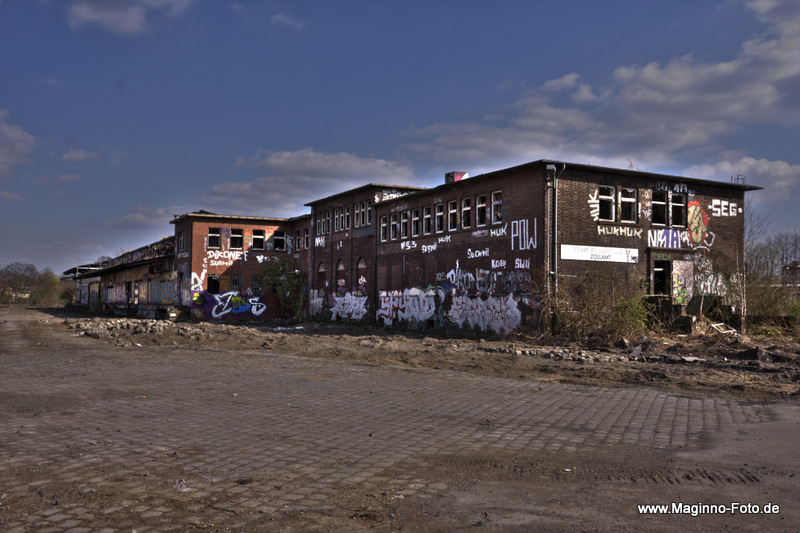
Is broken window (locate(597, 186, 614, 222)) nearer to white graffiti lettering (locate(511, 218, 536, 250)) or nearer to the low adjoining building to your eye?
white graffiti lettering (locate(511, 218, 536, 250))

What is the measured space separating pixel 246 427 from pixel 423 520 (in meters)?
4.02

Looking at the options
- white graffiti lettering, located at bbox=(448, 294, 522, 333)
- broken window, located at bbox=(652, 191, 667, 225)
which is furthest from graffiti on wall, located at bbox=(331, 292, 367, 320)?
broken window, located at bbox=(652, 191, 667, 225)

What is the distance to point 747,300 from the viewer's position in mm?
25109

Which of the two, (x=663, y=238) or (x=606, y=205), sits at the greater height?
(x=606, y=205)

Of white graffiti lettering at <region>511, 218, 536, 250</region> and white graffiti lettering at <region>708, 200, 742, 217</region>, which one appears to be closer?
white graffiti lettering at <region>511, 218, 536, 250</region>

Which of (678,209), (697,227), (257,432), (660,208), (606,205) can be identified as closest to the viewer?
(257,432)

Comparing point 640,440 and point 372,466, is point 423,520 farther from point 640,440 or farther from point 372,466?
point 640,440

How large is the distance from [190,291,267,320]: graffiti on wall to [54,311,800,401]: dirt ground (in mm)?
22362

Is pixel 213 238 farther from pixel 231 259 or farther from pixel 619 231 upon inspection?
pixel 619 231

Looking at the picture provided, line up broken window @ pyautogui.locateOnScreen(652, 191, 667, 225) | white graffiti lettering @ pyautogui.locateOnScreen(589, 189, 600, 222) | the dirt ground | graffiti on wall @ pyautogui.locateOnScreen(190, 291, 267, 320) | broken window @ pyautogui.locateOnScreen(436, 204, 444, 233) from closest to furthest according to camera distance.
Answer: the dirt ground, white graffiti lettering @ pyautogui.locateOnScreen(589, 189, 600, 222), broken window @ pyautogui.locateOnScreen(652, 191, 667, 225), broken window @ pyautogui.locateOnScreen(436, 204, 444, 233), graffiti on wall @ pyautogui.locateOnScreen(190, 291, 267, 320)

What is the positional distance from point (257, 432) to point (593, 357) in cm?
1174

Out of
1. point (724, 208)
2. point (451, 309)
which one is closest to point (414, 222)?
point (451, 309)

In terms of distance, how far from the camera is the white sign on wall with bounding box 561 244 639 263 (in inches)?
978

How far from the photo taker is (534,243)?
2506 centimetres
